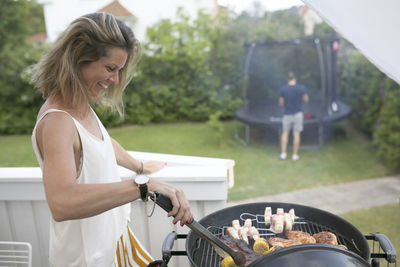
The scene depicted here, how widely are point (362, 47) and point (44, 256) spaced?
6.24 feet

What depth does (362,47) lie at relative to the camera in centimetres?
120

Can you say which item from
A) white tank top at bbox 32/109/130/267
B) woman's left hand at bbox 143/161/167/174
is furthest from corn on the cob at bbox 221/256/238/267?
woman's left hand at bbox 143/161/167/174

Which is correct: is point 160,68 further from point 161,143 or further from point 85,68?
point 85,68

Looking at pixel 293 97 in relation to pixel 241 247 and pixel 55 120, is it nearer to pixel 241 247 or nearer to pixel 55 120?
pixel 241 247

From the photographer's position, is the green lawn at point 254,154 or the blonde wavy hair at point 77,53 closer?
the blonde wavy hair at point 77,53

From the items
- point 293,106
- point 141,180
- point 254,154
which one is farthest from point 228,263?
point 254,154

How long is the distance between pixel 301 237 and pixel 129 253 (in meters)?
0.72

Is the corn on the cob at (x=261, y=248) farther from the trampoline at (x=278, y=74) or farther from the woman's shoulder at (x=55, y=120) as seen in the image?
the trampoline at (x=278, y=74)

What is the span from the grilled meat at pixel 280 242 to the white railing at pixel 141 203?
338 millimetres

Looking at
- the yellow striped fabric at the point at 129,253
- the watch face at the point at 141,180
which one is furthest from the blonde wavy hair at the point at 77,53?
the yellow striped fabric at the point at 129,253

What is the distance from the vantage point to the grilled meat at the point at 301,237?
4.89ft

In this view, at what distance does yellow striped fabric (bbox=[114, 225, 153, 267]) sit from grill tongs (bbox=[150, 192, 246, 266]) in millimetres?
441

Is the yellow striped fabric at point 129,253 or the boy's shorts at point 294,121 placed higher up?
the yellow striped fabric at point 129,253

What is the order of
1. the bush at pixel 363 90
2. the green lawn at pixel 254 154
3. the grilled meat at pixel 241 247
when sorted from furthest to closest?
1. the bush at pixel 363 90
2. the green lawn at pixel 254 154
3. the grilled meat at pixel 241 247
